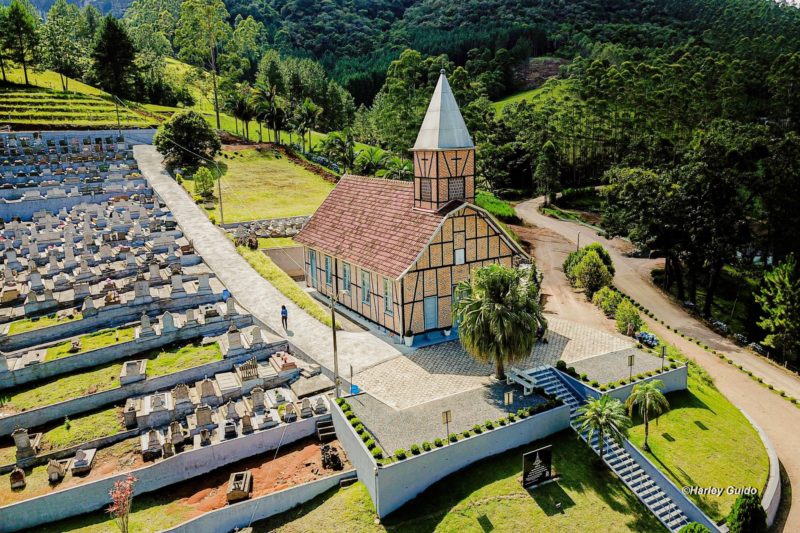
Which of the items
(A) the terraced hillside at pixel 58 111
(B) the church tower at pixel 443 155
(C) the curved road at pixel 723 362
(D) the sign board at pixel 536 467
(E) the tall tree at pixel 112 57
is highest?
(E) the tall tree at pixel 112 57

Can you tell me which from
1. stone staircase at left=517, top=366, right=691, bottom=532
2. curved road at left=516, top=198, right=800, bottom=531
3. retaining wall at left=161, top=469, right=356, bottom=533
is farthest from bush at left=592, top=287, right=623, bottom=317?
retaining wall at left=161, top=469, right=356, bottom=533

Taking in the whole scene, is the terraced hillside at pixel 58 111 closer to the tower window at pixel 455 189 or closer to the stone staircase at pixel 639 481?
the tower window at pixel 455 189

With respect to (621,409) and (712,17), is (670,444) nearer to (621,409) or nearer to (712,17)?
(621,409)

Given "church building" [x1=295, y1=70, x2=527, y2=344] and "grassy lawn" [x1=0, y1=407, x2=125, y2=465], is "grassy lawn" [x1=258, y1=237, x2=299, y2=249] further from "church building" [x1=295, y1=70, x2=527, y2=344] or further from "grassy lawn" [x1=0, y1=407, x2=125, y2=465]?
"grassy lawn" [x1=0, y1=407, x2=125, y2=465]

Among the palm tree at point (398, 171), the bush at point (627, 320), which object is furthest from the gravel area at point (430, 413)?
the palm tree at point (398, 171)

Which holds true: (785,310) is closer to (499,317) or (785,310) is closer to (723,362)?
(723,362)

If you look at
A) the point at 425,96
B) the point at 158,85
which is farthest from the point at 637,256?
the point at 158,85

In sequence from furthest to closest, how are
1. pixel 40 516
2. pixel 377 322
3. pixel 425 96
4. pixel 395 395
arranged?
pixel 425 96 < pixel 377 322 < pixel 395 395 < pixel 40 516
